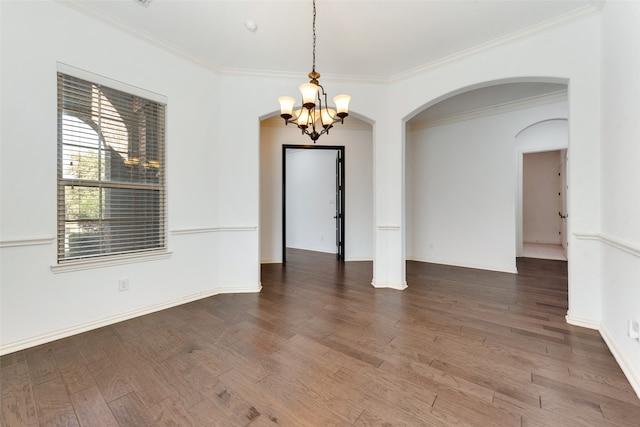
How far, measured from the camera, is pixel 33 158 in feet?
6.95

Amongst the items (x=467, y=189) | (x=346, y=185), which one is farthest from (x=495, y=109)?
(x=346, y=185)

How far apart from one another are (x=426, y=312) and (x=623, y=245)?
5.42ft

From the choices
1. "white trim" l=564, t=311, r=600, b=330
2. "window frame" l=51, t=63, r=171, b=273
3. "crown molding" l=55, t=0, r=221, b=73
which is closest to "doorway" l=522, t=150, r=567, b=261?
"white trim" l=564, t=311, r=600, b=330

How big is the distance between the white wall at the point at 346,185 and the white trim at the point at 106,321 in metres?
1.94

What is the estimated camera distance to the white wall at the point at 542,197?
7406 millimetres

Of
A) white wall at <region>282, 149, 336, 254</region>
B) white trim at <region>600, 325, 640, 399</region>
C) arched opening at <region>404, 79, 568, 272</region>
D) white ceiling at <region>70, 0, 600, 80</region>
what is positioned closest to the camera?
white trim at <region>600, 325, 640, 399</region>

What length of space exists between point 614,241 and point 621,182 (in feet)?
1.49

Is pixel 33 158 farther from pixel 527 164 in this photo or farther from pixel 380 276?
pixel 527 164

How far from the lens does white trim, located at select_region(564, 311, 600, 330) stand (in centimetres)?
243

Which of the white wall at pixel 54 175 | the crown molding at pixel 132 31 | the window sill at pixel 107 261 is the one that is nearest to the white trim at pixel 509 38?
the crown molding at pixel 132 31

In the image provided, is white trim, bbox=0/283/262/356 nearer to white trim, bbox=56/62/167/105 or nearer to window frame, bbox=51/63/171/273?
window frame, bbox=51/63/171/273

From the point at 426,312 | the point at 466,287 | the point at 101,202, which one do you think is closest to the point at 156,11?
the point at 101,202

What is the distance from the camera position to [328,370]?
6.01 feet

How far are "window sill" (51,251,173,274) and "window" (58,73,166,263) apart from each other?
0.05 meters
